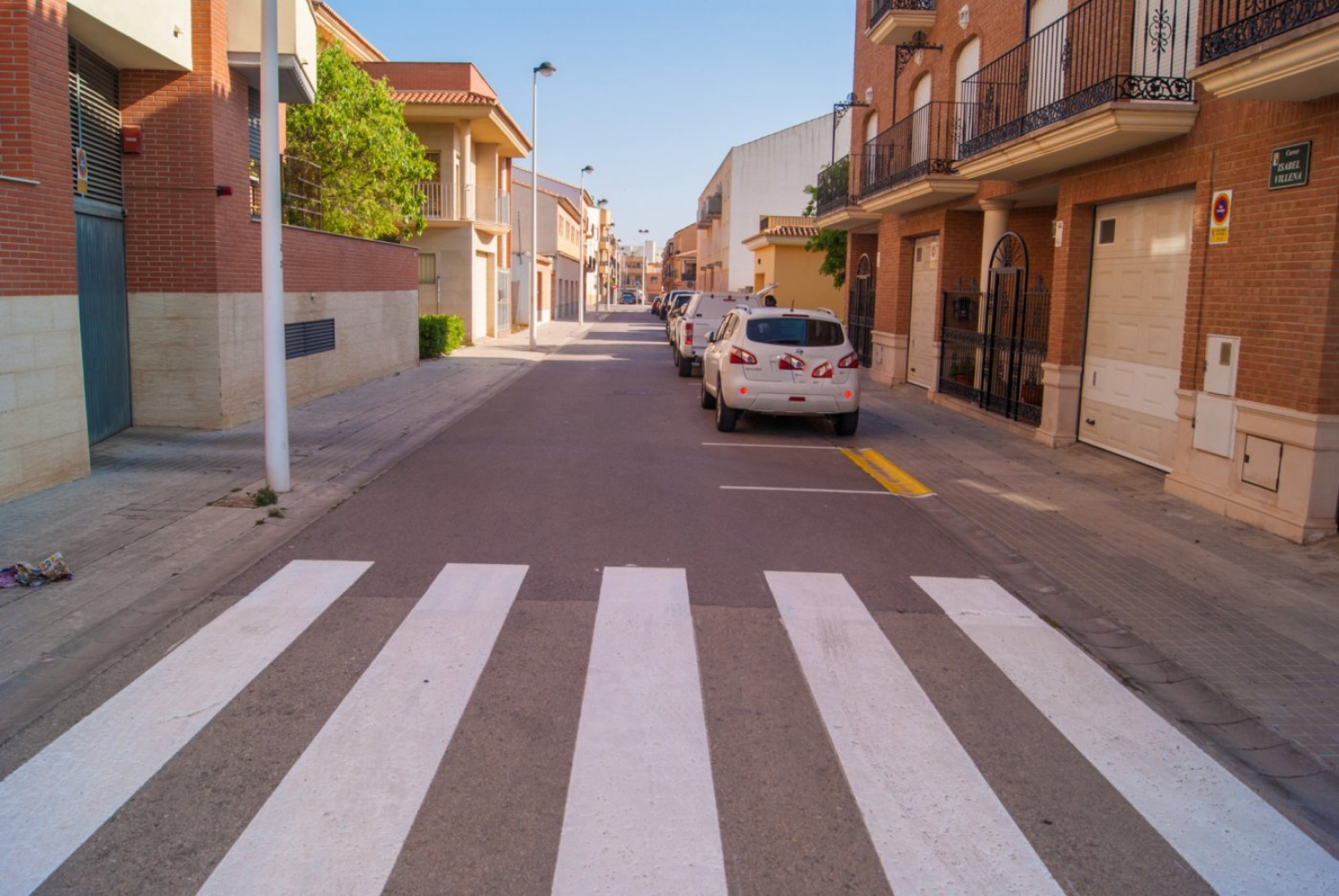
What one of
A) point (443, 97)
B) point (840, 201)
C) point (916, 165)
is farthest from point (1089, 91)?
point (443, 97)

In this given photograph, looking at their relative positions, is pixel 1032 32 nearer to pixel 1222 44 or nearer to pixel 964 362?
pixel 964 362

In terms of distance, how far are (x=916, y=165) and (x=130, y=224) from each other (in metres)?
12.5

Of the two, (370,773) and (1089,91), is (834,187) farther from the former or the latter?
(370,773)

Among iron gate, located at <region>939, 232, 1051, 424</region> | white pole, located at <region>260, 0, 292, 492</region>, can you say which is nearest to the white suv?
iron gate, located at <region>939, 232, 1051, 424</region>

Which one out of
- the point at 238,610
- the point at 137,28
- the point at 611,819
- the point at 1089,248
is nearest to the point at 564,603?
the point at 238,610

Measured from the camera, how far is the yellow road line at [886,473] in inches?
425

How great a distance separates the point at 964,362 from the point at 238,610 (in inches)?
581

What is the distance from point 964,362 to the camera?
1867cm

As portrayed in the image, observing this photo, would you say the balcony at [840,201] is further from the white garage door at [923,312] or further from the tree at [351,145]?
the tree at [351,145]

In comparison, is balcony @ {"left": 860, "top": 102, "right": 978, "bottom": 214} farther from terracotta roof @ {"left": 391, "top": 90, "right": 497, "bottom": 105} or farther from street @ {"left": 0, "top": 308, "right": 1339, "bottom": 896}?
terracotta roof @ {"left": 391, "top": 90, "right": 497, "bottom": 105}

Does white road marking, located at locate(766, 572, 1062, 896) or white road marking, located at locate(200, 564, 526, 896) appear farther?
white road marking, located at locate(766, 572, 1062, 896)

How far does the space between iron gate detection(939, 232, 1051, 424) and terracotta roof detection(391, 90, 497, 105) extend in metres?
17.1

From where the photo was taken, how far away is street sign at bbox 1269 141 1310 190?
28.8ft

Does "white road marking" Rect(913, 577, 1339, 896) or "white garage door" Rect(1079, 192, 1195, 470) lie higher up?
"white garage door" Rect(1079, 192, 1195, 470)
